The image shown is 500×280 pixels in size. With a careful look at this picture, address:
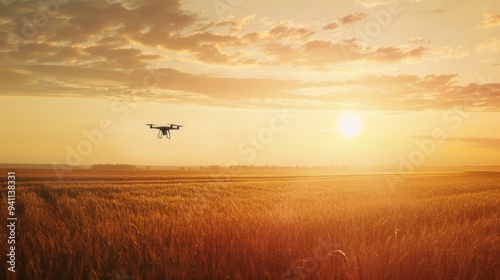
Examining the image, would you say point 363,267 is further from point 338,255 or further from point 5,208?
point 5,208

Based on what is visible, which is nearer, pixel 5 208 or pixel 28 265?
pixel 28 265

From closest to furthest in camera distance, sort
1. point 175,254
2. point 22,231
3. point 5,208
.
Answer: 1. point 175,254
2. point 22,231
3. point 5,208

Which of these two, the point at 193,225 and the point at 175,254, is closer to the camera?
the point at 175,254

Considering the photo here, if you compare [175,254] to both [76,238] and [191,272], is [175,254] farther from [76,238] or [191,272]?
[76,238]

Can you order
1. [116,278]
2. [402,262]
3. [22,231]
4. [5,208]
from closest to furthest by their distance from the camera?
[116,278] < [402,262] < [22,231] < [5,208]

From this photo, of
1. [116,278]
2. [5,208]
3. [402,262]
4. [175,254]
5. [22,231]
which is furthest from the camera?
[5,208]

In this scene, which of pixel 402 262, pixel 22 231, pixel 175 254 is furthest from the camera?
pixel 22 231

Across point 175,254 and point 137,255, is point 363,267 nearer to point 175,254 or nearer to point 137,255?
point 175,254

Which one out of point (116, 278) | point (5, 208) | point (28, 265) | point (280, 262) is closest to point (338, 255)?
point (280, 262)

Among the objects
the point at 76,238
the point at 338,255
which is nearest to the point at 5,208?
the point at 76,238
